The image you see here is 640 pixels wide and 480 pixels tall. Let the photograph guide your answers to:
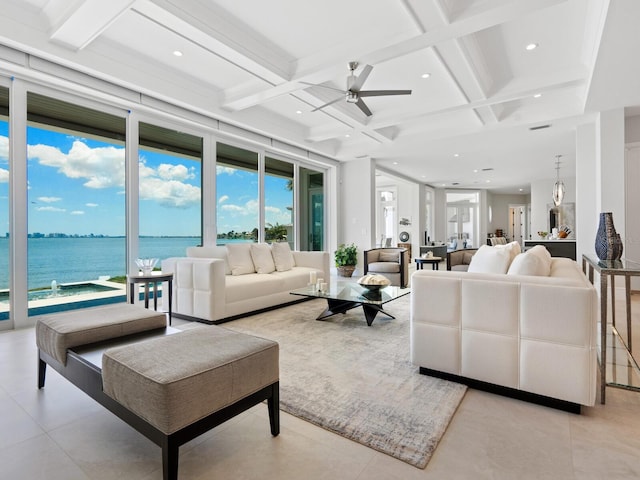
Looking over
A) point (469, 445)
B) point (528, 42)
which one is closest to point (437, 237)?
point (528, 42)

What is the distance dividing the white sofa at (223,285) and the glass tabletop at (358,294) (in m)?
0.55

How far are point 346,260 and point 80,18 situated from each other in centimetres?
583

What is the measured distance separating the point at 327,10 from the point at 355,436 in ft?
10.9

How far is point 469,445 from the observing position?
5.03ft

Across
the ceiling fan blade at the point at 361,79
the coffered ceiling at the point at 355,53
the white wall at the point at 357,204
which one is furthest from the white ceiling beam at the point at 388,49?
the white wall at the point at 357,204

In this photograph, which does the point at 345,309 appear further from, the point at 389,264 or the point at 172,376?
the point at 172,376

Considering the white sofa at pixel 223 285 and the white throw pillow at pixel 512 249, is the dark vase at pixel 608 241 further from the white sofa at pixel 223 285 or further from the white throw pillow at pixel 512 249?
the white sofa at pixel 223 285

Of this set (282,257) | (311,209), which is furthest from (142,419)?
(311,209)

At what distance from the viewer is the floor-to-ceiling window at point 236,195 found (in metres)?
5.54

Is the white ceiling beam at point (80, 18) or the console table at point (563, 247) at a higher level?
the white ceiling beam at point (80, 18)

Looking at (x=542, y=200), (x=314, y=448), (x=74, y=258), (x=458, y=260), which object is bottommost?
(x=314, y=448)

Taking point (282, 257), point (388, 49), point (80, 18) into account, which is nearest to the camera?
point (80, 18)

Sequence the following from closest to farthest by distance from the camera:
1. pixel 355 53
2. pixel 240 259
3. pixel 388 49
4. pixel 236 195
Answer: pixel 388 49 → pixel 355 53 → pixel 240 259 → pixel 236 195

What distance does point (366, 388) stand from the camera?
6.82ft
